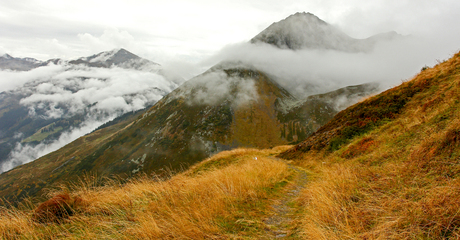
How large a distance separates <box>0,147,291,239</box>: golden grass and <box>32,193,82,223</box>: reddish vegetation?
0.18 metres

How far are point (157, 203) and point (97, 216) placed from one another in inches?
61.0

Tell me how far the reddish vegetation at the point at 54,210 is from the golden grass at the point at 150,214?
184mm

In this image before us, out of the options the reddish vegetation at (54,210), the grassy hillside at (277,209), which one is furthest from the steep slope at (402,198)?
the reddish vegetation at (54,210)

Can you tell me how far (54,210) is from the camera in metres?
5.28

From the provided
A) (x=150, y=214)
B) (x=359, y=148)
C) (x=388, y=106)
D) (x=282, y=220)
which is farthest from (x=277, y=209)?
(x=388, y=106)

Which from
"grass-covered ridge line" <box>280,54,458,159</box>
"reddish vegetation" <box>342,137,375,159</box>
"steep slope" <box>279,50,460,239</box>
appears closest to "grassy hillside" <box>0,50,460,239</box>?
"steep slope" <box>279,50,460,239</box>

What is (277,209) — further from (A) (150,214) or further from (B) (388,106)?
(B) (388,106)

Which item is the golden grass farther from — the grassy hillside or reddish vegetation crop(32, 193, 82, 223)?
reddish vegetation crop(32, 193, 82, 223)

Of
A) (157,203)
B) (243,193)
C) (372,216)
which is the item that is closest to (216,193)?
(243,193)

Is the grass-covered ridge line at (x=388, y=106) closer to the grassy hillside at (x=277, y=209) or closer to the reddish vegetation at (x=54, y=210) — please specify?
the grassy hillside at (x=277, y=209)

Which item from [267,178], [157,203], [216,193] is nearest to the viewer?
[157,203]

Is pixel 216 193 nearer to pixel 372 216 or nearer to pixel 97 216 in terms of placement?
pixel 97 216

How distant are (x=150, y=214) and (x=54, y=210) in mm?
2987

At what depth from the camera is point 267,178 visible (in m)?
8.65
